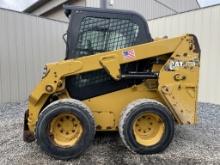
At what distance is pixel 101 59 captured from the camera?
414 cm

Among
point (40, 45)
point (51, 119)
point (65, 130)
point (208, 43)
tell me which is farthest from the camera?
point (40, 45)

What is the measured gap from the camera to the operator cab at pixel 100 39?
432 centimetres

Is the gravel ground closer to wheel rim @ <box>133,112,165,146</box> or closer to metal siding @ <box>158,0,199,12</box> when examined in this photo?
wheel rim @ <box>133,112,165,146</box>

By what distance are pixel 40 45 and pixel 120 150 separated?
254 inches

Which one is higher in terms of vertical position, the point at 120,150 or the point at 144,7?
the point at 144,7

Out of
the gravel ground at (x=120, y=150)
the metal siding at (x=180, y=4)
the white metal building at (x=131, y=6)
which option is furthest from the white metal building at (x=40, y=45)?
the metal siding at (x=180, y=4)

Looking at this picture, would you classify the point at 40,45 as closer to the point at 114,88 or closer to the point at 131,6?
the point at 131,6

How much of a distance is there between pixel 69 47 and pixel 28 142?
1535 millimetres

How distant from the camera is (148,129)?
4.14 m

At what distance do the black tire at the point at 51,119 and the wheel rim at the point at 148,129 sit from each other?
25.3 inches

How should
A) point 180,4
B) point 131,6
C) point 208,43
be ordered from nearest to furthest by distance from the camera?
point 208,43 → point 131,6 → point 180,4

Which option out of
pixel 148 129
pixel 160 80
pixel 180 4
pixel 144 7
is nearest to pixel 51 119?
pixel 148 129

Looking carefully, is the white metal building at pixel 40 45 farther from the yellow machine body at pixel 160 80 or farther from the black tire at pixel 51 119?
the black tire at pixel 51 119

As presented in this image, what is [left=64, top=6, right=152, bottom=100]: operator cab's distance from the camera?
14.2 feet
